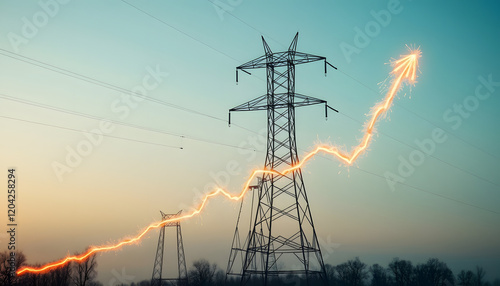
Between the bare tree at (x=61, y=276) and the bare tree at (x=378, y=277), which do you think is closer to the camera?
the bare tree at (x=61, y=276)

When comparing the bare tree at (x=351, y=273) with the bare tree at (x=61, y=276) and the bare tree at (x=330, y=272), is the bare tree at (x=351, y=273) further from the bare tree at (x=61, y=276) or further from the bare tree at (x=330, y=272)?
the bare tree at (x=61, y=276)

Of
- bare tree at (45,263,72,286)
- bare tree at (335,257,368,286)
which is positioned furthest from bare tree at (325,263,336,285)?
bare tree at (45,263,72,286)

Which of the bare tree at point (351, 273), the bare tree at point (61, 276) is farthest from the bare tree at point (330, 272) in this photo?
the bare tree at point (61, 276)

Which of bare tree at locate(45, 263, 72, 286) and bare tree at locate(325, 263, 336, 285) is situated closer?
bare tree at locate(45, 263, 72, 286)

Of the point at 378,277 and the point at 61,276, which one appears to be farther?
the point at 378,277

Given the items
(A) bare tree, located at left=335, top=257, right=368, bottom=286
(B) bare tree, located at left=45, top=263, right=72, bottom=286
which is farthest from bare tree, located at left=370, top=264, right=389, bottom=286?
(B) bare tree, located at left=45, top=263, right=72, bottom=286

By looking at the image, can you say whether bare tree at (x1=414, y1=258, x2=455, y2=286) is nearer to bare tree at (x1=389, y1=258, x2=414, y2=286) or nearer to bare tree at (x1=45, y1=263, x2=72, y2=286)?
bare tree at (x1=389, y1=258, x2=414, y2=286)

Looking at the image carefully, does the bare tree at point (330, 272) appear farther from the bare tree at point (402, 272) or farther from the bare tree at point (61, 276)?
the bare tree at point (61, 276)

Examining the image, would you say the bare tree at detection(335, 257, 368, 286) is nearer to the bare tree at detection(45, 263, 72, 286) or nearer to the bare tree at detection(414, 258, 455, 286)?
the bare tree at detection(414, 258, 455, 286)

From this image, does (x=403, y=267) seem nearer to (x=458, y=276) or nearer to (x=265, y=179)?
(x=458, y=276)

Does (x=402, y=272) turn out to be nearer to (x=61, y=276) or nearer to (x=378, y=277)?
(x=378, y=277)

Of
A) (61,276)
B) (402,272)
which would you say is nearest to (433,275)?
(402,272)
